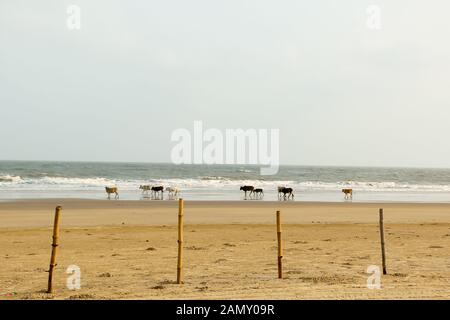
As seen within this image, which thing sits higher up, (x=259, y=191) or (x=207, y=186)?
(x=259, y=191)

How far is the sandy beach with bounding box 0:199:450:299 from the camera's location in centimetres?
960

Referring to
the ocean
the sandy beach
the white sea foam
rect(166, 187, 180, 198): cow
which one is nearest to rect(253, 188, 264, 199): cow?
the ocean

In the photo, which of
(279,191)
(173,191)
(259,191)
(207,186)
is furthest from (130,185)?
(279,191)

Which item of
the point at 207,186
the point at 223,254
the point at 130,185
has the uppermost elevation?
the point at 130,185

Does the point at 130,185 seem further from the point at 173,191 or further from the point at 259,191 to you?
the point at 259,191

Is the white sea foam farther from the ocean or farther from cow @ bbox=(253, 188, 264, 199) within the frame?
cow @ bbox=(253, 188, 264, 199)

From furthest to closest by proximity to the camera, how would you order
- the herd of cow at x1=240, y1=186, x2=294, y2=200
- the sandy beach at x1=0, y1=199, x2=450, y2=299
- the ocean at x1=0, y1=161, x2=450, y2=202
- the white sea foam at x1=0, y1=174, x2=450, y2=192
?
1. the white sea foam at x1=0, y1=174, x2=450, y2=192
2. the ocean at x1=0, y1=161, x2=450, y2=202
3. the herd of cow at x1=240, y1=186, x2=294, y2=200
4. the sandy beach at x1=0, y1=199, x2=450, y2=299

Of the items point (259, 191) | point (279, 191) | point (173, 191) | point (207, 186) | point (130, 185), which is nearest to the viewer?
point (279, 191)

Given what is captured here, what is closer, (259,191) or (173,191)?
(259,191)

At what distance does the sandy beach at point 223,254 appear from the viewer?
9.60 m

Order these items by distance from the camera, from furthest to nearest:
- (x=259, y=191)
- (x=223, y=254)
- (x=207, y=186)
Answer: (x=207, y=186), (x=259, y=191), (x=223, y=254)

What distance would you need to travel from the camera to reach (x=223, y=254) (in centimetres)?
Answer: 1428
